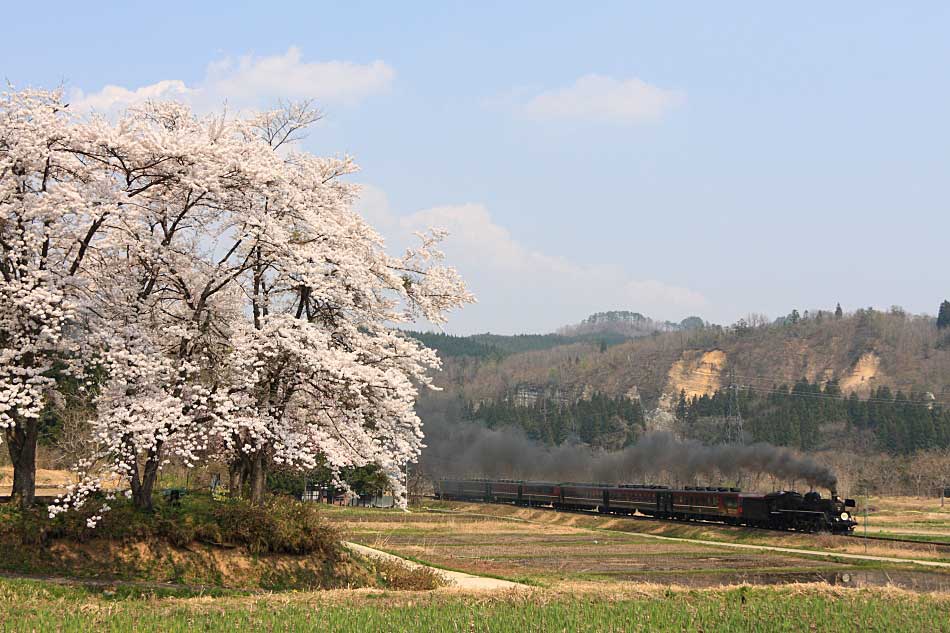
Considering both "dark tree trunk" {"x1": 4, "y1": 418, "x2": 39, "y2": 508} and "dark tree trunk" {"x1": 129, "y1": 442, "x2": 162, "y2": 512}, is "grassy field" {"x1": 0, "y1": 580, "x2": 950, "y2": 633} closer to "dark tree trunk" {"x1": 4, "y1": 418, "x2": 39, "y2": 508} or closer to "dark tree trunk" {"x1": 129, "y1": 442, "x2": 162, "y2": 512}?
"dark tree trunk" {"x1": 129, "y1": 442, "x2": 162, "y2": 512}

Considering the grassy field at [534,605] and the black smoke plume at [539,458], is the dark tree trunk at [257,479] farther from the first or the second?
the black smoke plume at [539,458]

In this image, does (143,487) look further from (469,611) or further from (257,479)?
(469,611)

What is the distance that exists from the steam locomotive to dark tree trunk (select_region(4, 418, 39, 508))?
153 feet

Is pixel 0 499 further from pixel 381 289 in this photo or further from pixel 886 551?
pixel 886 551

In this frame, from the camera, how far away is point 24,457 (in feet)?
85.8

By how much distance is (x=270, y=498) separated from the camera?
2938 centimetres

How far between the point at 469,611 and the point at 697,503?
51078 millimetres

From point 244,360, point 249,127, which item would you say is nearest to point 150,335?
point 244,360

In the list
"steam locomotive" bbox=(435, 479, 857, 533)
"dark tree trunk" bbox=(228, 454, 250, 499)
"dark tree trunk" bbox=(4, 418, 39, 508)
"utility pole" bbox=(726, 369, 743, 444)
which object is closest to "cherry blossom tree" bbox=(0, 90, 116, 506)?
"dark tree trunk" bbox=(4, 418, 39, 508)

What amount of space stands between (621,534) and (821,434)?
98.9m

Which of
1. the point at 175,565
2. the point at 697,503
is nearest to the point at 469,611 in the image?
the point at 175,565

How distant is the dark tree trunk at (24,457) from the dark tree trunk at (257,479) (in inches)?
248

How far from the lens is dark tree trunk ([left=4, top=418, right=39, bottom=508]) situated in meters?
25.8

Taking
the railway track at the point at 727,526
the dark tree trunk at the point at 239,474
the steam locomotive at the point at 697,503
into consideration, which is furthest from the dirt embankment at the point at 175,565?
the steam locomotive at the point at 697,503
